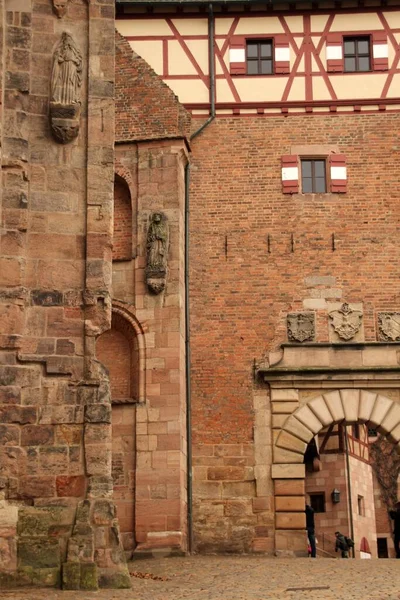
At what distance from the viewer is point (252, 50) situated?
25.8 metres

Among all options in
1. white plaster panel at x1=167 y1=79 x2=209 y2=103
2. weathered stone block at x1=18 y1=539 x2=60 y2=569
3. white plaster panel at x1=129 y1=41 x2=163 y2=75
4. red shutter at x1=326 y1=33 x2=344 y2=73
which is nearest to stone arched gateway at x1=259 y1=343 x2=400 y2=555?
white plaster panel at x1=167 y1=79 x2=209 y2=103

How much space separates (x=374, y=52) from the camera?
25547 mm

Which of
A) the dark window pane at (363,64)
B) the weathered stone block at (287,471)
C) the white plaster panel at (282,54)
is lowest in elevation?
the weathered stone block at (287,471)

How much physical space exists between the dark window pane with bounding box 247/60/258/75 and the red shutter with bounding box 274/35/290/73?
0.40 meters

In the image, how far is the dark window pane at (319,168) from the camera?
82.8 ft

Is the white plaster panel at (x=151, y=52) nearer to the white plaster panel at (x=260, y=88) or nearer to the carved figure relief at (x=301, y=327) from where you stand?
the white plaster panel at (x=260, y=88)

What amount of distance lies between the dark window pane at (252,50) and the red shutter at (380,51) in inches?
90.3

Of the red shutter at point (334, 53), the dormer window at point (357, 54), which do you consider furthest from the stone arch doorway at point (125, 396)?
Result: the dormer window at point (357, 54)

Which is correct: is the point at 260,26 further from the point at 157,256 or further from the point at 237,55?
the point at 157,256

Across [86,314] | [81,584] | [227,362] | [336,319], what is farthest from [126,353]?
[81,584]

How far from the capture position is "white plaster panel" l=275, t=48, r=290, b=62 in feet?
83.9

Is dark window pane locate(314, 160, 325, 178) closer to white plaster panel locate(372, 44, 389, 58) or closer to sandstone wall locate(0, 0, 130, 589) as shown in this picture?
white plaster panel locate(372, 44, 389, 58)

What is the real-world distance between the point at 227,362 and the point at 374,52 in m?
6.78

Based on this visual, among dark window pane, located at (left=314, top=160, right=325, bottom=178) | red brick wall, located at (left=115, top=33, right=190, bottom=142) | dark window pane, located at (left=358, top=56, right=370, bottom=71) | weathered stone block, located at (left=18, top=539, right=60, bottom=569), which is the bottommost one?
weathered stone block, located at (left=18, top=539, right=60, bottom=569)
